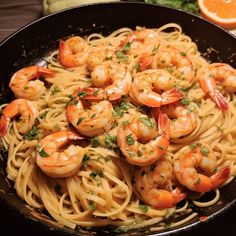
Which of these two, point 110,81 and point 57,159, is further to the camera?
point 110,81

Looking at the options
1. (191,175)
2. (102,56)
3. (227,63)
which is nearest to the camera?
(191,175)

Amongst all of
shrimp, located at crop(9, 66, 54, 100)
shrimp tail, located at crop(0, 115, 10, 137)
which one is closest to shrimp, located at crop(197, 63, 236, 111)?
shrimp, located at crop(9, 66, 54, 100)

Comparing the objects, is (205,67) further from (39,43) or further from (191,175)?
(39,43)

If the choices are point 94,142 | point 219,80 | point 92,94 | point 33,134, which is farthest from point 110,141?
point 219,80

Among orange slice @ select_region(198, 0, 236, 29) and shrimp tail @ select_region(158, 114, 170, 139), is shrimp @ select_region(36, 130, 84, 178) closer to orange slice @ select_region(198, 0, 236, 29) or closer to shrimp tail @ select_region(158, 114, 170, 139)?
shrimp tail @ select_region(158, 114, 170, 139)

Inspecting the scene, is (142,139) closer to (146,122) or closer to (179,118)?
(146,122)

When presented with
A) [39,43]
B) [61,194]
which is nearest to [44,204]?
[61,194]
